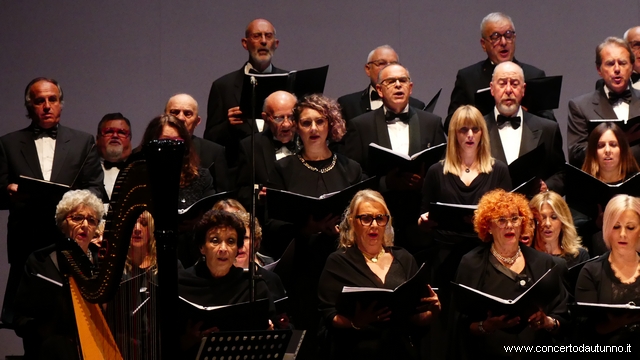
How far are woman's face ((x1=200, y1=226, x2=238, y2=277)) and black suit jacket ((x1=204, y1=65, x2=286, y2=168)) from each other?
64.6 inches

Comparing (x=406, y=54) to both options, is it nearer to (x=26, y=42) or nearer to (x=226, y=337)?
(x=26, y=42)

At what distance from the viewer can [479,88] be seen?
6281 millimetres

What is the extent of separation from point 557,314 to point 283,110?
1955mm

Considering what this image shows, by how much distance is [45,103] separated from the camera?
18.4ft

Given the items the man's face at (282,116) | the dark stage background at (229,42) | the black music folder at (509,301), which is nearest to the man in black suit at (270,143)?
the man's face at (282,116)

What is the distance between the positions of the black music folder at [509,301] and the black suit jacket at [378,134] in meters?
1.35

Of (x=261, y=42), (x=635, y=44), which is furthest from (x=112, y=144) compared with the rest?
(x=635, y=44)

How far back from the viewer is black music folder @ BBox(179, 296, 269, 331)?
3.96m

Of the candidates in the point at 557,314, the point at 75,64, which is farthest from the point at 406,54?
the point at 557,314

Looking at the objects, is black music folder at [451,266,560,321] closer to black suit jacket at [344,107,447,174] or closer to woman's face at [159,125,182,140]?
black suit jacket at [344,107,447,174]

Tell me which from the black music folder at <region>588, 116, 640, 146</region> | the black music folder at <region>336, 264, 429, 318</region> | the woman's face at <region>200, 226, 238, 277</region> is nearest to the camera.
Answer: the black music folder at <region>336, 264, 429, 318</region>

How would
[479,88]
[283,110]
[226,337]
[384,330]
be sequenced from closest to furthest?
[226,337], [384,330], [283,110], [479,88]

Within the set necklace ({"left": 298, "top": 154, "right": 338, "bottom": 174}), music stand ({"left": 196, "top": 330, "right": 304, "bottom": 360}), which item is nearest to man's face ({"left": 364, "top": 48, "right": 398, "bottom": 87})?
necklace ({"left": 298, "top": 154, "right": 338, "bottom": 174})

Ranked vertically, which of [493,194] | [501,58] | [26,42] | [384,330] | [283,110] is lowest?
[384,330]
